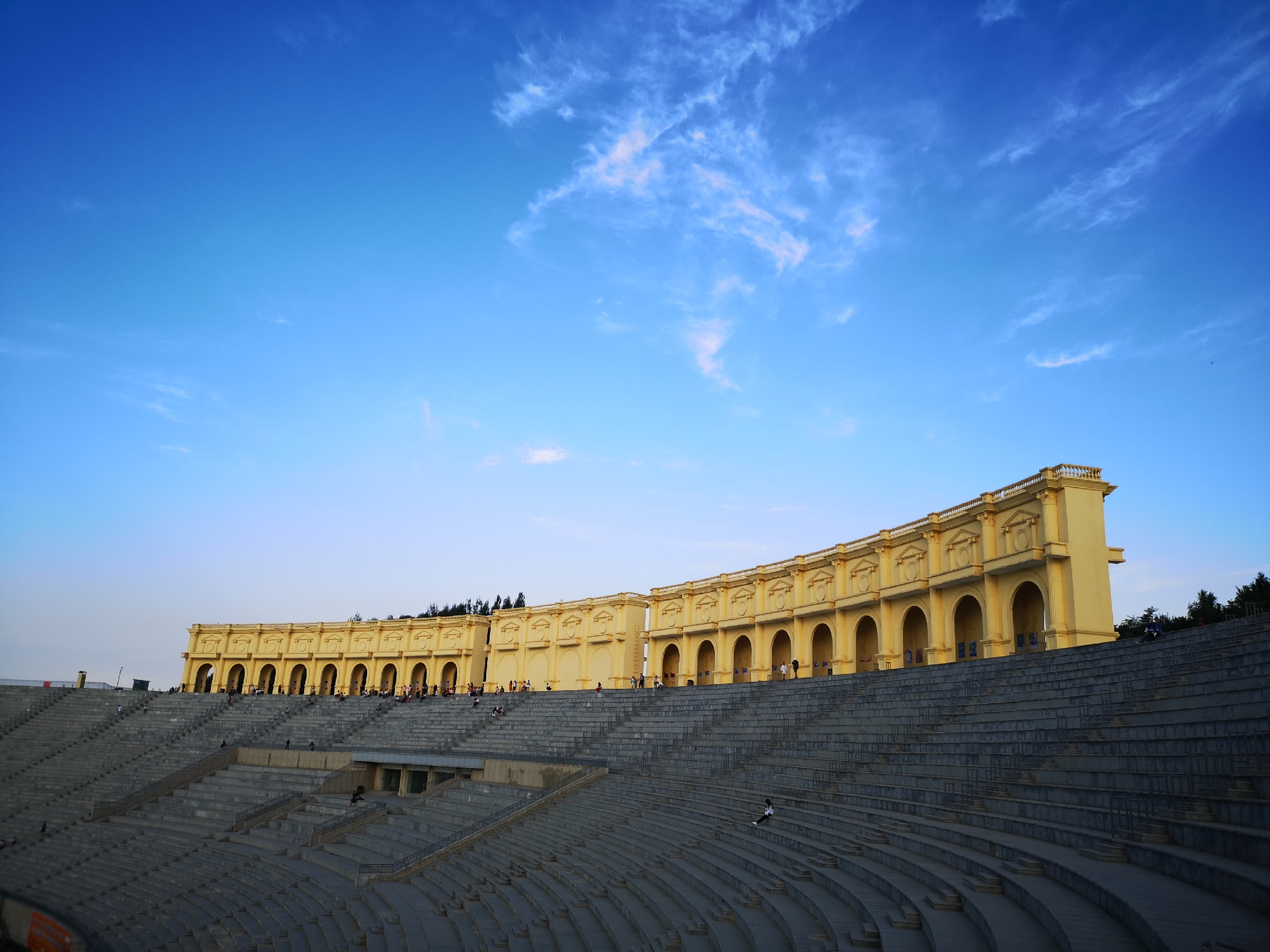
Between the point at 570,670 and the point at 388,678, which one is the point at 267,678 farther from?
the point at 570,670

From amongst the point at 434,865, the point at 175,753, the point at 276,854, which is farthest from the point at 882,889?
the point at 175,753

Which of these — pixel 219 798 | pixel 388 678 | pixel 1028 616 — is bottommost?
pixel 219 798

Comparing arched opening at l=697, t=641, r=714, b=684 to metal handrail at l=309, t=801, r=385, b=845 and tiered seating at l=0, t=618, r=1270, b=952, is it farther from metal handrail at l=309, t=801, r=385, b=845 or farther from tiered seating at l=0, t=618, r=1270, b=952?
metal handrail at l=309, t=801, r=385, b=845

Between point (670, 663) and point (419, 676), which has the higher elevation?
point (670, 663)

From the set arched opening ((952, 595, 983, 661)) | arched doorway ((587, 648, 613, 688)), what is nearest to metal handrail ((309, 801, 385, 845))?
arched doorway ((587, 648, 613, 688))

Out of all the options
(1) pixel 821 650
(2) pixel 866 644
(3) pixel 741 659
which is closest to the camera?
(2) pixel 866 644

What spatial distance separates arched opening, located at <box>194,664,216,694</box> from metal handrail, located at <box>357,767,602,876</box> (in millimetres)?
52630

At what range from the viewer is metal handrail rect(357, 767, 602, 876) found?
20.9 meters

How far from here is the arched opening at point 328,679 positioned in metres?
66.9

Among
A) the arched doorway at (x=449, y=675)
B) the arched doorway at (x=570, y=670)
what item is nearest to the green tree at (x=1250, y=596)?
the arched doorway at (x=570, y=670)

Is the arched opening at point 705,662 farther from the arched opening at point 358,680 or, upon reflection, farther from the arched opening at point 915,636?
the arched opening at point 358,680

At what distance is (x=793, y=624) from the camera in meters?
38.1

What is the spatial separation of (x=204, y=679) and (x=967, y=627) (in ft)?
205

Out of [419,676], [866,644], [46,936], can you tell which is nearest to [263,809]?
[46,936]
